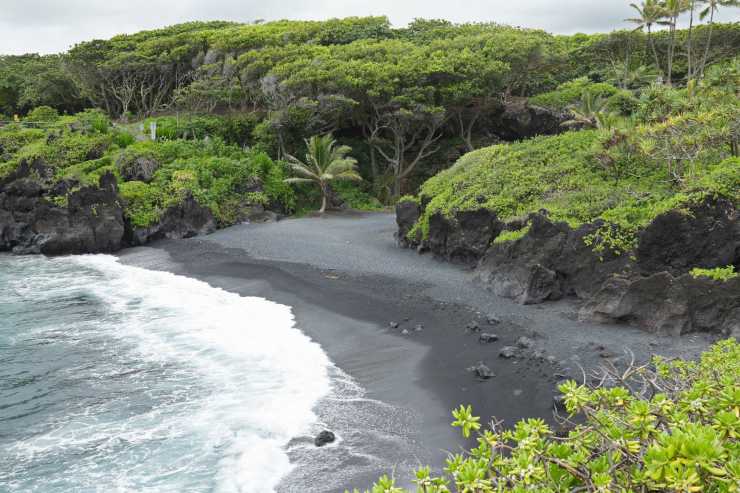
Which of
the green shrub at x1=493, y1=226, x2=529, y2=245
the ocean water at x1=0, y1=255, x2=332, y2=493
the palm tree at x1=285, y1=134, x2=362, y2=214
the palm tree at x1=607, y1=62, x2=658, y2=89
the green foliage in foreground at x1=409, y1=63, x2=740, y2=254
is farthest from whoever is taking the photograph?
the palm tree at x1=607, y1=62, x2=658, y2=89

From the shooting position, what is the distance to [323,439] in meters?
9.69

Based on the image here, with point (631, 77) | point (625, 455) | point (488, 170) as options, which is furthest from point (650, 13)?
point (625, 455)

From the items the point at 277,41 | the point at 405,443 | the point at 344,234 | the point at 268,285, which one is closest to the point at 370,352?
the point at 405,443

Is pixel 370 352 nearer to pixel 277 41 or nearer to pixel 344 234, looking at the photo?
pixel 344 234

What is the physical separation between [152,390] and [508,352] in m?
7.90

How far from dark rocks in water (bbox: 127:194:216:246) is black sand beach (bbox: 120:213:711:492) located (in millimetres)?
4712

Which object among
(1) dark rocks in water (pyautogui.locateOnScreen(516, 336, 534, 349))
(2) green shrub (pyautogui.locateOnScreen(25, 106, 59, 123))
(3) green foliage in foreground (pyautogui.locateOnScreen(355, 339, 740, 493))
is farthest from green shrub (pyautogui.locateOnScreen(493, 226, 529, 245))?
(2) green shrub (pyautogui.locateOnScreen(25, 106, 59, 123))

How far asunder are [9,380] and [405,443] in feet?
31.4

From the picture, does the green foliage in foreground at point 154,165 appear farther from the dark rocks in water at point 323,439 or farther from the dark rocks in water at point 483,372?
the dark rocks in water at point 323,439

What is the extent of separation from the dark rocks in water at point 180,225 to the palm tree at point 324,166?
540 cm

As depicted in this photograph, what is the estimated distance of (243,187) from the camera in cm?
3256

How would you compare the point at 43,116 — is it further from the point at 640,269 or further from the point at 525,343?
the point at 640,269

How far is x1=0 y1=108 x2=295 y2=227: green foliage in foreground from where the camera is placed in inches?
1139

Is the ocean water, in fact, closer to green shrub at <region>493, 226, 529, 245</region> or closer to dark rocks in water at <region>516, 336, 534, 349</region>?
dark rocks in water at <region>516, 336, 534, 349</region>
